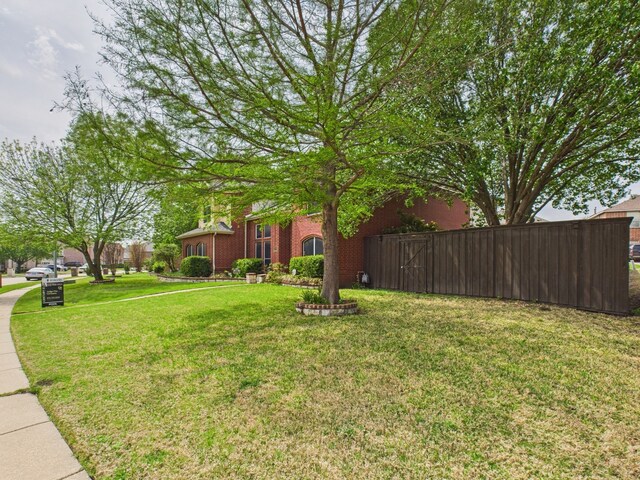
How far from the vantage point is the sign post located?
11523 mm

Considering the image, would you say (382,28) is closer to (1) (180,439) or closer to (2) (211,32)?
(2) (211,32)

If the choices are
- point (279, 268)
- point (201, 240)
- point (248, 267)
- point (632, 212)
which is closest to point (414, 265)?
point (279, 268)

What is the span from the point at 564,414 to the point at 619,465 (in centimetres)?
74

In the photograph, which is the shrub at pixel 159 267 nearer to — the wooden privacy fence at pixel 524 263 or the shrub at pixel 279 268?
the shrub at pixel 279 268

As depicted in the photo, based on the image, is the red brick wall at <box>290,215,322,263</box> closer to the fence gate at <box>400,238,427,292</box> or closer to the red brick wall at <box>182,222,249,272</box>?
the fence gate at <box>400,238,427,292</box>

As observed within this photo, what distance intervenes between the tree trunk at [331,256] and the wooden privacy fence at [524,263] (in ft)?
16.6

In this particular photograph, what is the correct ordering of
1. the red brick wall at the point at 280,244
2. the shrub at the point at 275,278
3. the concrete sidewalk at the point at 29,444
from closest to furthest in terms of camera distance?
1. the concrete sidewalk at the point at 29,444
2. the shrub at the point at 275,278
3. the red brick wall at the point at 280,244

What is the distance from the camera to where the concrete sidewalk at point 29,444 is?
8.01 ft

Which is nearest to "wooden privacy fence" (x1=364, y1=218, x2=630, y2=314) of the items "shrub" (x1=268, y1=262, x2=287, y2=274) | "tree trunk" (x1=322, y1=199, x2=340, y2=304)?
"tree trunk" (x1=322, y1=199, x2=340, y2=304)

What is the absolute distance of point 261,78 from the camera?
5887 mm

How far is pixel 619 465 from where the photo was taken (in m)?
2.51

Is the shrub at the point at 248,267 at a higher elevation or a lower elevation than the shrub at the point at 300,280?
higher

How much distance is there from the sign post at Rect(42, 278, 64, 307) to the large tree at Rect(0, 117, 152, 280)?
7.01 metres

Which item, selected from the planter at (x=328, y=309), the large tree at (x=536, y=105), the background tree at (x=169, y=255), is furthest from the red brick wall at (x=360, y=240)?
the background tree at (x=169, y=255)
